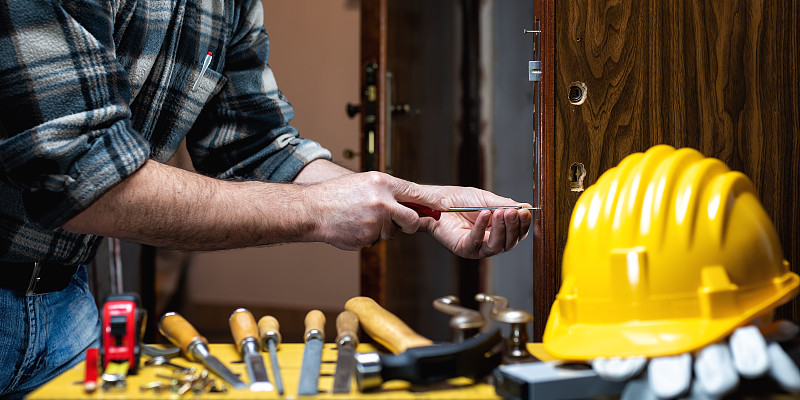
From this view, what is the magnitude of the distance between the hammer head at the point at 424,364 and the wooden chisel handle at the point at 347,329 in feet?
0.44

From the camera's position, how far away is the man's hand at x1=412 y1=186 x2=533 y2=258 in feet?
3.43

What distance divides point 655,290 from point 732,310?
0.08m

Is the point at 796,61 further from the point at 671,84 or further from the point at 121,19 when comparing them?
the point at 121,19

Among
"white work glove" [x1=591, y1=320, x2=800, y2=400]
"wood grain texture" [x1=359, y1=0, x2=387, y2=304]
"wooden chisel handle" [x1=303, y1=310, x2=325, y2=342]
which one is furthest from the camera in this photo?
"wood grain texture" [x1=359, y1=0, x2=387, y2=304]

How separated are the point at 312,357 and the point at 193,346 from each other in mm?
150

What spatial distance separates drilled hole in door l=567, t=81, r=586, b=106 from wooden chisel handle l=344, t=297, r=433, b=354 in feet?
1.65

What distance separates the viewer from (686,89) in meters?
1.14

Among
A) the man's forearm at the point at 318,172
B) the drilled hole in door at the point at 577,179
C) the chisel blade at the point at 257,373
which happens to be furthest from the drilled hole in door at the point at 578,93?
the chisel blade at the point at 257,373

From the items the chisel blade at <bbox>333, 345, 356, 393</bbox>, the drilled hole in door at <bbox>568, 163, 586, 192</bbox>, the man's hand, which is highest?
the drilled hole in door at <bbox>568, 163, 586, 192</bbox>

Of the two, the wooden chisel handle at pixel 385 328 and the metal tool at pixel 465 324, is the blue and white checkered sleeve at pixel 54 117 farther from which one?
the metal tool at pixel 465 324

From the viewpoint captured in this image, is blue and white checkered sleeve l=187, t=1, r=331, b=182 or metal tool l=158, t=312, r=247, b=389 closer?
metal tool l=158, t=312, r=247, b=389

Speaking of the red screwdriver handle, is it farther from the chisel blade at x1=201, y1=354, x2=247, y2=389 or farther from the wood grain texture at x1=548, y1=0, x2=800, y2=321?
the chisel blade at x1=201, y1=354, x2=247, y2=389

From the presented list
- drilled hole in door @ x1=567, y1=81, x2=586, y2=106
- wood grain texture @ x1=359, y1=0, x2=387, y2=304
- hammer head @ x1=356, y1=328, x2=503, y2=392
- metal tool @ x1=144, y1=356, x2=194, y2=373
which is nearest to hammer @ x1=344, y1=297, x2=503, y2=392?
hammer head @ x1=356, y1=328, x2=503, y2=392

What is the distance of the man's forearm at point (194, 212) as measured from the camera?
0.84m
